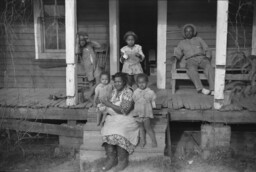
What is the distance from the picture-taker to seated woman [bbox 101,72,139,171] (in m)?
4.05

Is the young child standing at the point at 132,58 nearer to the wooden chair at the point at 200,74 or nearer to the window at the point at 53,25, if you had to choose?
the wooden chair at the point at 200,74

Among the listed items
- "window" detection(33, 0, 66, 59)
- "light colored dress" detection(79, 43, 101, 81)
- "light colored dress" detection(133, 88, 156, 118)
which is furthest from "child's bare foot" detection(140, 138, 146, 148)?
"window" detection(33, 0, 66, 59)

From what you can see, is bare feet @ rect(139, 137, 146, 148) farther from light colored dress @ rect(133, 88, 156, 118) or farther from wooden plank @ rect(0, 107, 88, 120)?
wooden plank @ rect(0, 107, 88, 120)

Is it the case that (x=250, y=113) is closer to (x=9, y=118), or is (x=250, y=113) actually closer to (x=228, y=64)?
(x=228, y=64)

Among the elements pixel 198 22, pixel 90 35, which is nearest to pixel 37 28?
pixel 90 35

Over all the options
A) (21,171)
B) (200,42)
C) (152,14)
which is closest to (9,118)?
(21,171)

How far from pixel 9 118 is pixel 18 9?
289cm

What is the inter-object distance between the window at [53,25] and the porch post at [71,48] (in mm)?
2168

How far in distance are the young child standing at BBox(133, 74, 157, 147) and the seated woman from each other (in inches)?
3.6

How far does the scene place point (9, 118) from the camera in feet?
17.4

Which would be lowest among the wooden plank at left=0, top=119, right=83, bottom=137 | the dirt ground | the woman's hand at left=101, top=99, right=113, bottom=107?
the dirt ground

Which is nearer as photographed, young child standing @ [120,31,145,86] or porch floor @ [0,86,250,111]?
porch floor @ [0,86,250,111]

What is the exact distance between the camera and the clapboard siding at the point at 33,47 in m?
6.90

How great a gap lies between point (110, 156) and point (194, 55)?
9.85 ft
